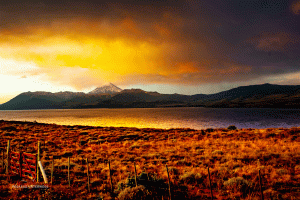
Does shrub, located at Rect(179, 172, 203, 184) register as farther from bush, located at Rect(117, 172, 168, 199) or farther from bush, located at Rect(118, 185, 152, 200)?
bush, located at Rect(118, 185, 152, 200)

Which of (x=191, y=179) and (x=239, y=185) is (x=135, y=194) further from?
(x=239, y=185)

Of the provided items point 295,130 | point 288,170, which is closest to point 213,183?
point 288,170

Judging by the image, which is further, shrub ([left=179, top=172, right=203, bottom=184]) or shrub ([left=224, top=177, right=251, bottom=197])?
shrub ([left=179, top=172, right=203, bottom=184])

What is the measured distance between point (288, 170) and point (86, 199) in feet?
42.4

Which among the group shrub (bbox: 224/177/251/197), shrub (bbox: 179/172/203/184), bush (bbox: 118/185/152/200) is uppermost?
bush (bbox: 118/185/152/200)

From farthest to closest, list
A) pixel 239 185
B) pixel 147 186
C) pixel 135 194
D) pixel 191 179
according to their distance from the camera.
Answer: pixel 191 179, pixel 147 186, pixel 239 185, pixel 135 194

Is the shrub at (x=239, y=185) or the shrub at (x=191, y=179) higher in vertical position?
the shrub at (x=239, y=185)

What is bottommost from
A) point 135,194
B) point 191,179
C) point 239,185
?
point 191,179

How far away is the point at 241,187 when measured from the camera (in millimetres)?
8742

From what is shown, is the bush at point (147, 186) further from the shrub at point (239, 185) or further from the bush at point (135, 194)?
the shrub at point (239, 185)

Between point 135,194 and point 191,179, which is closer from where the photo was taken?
point 135,194

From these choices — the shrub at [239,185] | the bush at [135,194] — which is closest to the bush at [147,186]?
the bush at [135,194]

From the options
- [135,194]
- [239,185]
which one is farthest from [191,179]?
[135,194]

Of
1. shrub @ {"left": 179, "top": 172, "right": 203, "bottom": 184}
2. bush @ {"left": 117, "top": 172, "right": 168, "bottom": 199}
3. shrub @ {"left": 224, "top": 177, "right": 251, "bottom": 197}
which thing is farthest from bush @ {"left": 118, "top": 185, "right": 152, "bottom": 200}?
shrub @ {"left": 224, "top": 177, "right": 251, "bottom": 197}
